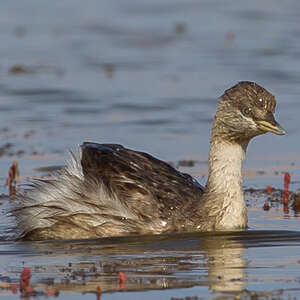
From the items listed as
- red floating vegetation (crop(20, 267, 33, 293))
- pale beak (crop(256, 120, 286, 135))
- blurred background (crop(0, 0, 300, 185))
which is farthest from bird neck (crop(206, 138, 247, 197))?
blurred background (crop(0, 0, 300, 185))

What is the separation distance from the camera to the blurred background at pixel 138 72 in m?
18.5

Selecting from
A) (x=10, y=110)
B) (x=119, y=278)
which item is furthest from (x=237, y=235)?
(x=10, y=110)

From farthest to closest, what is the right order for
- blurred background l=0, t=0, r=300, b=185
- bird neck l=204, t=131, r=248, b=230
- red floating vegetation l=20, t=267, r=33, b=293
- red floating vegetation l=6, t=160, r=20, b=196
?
blurred background l=0, t=0, r=300, b=185
red floating vegetation l=6, t=160, r=20, b=196
bird neck l=204, t=131, r=248, b=230
red floating vegetation l=20, t=267, r=33, b=293

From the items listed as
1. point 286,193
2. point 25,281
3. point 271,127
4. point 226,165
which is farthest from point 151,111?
point 25,281

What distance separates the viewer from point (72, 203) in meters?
12.9

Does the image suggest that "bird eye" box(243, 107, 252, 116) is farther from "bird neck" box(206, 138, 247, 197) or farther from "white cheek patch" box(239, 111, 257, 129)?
"bird neck" box(206, 138, 247, 197)

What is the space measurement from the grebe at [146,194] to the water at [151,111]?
0.75 ft

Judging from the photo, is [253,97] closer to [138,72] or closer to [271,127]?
[271,127]

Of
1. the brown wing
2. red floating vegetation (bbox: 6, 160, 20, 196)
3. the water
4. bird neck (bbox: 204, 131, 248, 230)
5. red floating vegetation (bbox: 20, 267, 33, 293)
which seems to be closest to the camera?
red floating vegetation (bbox: 20, 267, 33, 293)

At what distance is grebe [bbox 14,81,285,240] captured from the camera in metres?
12.7

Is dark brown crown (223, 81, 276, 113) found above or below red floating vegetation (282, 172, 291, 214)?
above

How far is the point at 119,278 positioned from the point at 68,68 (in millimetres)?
14848

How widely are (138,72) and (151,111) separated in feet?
11.7

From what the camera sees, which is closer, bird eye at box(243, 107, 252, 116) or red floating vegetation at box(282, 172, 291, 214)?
bird eye at box(243, 107, 252, 116)
